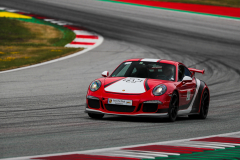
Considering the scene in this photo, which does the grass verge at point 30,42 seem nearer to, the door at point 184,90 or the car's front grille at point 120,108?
the door at point 184,90

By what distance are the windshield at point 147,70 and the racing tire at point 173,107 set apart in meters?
0.50

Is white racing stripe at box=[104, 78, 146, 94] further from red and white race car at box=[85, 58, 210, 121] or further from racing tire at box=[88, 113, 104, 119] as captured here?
racing tire at box=[88, 113, 104, 119]

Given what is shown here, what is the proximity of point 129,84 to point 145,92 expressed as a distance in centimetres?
40

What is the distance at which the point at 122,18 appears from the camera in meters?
28.0

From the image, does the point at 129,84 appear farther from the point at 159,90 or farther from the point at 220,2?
the point at 220,2

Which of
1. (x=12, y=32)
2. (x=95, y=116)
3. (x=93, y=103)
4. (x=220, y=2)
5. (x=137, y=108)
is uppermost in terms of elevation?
(x=137, y=108)

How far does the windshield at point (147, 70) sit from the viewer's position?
9203 mm

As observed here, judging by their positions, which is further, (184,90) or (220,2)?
(220,2)

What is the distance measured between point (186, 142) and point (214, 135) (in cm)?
96

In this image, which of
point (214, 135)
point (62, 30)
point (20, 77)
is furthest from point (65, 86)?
point (62, 30)

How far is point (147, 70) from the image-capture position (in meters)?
9.27

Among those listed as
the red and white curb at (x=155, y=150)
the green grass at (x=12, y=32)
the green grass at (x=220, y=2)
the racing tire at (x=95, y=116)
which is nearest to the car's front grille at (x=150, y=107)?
the racing tire at (x=95, y=116)

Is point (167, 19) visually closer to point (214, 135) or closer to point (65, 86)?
point (65, 86)

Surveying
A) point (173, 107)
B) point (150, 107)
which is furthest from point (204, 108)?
point (150, 107)
